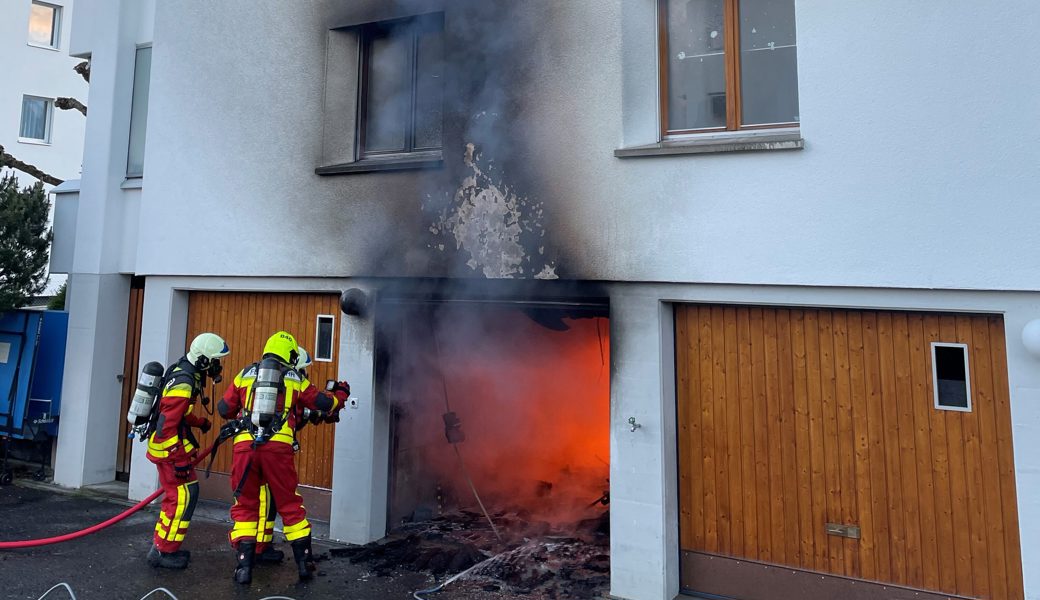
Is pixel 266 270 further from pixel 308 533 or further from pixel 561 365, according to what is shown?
pixel 561 365

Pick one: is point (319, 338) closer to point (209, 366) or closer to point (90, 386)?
point (209, 366)

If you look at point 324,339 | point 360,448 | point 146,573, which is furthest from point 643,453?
point 146,573

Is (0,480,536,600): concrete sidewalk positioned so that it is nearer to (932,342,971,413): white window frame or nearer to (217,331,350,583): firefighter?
(217,331,350,583): firefighter

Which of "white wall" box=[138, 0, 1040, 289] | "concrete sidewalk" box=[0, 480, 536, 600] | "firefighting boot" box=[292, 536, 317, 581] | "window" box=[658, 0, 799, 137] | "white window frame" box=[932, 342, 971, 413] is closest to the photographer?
"white wall" box=[138, 0, 1040, 289]

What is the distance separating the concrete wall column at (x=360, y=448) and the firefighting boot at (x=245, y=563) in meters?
1.14

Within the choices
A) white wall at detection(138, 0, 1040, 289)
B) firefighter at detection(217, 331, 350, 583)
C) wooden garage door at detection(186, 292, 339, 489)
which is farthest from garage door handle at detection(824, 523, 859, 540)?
wooden garage door at detection(186, 292, 339, 489)

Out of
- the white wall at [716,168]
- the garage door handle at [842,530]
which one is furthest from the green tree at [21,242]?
the garage door handle at [842,530]

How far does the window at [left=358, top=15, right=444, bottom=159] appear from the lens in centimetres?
642

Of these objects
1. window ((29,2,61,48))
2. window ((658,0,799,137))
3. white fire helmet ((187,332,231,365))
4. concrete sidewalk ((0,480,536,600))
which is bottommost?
concrete sidewalk ((0,480,536,600))

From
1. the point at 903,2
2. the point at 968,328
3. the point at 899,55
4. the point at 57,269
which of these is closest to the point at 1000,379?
the point at 968,328

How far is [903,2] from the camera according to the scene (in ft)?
14.5

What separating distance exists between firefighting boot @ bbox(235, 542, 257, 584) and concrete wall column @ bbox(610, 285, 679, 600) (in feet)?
9.22

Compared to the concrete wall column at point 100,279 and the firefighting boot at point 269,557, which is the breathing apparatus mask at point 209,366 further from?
the concrete wall column at point 100,279

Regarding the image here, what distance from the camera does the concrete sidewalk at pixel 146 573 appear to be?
509 centimetres
